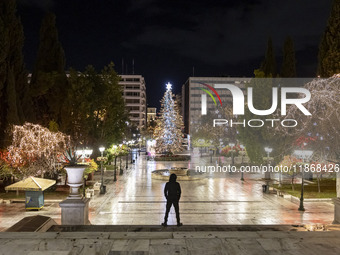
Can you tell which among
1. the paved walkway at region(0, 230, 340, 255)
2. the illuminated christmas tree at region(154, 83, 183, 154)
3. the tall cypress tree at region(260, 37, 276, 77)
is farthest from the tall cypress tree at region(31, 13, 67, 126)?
the paved walkway at region(0, 230, 340, 255)

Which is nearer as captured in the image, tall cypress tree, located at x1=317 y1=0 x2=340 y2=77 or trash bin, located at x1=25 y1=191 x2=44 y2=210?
trash bin, located at x1=25 y1=191 x2=44 y2=210

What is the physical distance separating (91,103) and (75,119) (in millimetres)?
3800

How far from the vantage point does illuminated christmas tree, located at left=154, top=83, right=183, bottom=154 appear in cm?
→ 5228

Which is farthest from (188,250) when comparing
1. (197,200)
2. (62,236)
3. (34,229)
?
(197,200)

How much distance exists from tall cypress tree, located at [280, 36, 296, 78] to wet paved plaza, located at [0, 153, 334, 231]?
Answer: 26449 millimetres

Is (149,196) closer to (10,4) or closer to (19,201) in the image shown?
(19,201)

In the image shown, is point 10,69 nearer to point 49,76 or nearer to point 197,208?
point 49,76

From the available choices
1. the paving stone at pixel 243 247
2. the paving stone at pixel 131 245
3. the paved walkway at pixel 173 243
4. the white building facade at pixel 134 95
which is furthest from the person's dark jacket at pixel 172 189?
the white building facade at pixel 134 95

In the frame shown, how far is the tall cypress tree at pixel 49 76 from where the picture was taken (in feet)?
116

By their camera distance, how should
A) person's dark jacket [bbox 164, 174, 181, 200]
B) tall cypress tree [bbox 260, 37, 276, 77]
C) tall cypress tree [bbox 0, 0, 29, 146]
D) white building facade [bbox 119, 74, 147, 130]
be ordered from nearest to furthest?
person's dark jacket [bbox 164, 174, 181, 200], tall cypress tree [bbox 0, 0, 29, 146], tall cypress tree [bbox 260, 37, 276, 77], white building facade [bbox 119, 74, 147, 130]

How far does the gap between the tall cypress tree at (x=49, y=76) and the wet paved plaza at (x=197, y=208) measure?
45.0ft

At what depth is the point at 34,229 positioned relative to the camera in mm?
10016

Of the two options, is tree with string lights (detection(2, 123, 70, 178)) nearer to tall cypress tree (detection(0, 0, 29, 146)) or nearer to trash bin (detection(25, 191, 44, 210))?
tall cypress tree (detection(0, 0, 29, 146))

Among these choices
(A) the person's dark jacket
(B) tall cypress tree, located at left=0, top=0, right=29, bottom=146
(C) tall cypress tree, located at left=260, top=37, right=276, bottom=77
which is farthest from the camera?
(C) tall cypress tree, located at left=260, top=37, right=276, bottom=77
